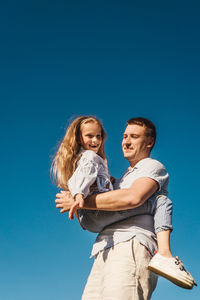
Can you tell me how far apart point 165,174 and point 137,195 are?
780mm

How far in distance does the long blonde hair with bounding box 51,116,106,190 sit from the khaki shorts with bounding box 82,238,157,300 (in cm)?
129

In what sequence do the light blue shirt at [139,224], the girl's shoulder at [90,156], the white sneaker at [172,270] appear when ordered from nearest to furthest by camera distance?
the white sneaker at [172,270] → the light blue shirt at [139,224] → the girl's shoulder at [90,156]

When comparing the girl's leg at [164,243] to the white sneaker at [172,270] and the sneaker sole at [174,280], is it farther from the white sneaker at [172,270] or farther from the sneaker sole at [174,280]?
the sneaker sole at [174,280]

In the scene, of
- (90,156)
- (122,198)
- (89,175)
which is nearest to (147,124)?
(90,156)

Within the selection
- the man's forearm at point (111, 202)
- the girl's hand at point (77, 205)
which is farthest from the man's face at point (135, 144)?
the girl's hand at point (77, 205)

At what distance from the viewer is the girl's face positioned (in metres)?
6.02

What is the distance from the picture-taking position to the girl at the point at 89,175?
473 centimetres

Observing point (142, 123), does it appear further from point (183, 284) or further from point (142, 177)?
point (183, 284)

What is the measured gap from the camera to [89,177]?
504cm

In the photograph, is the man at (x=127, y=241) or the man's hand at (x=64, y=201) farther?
the man's hand at (x=64, y=201)

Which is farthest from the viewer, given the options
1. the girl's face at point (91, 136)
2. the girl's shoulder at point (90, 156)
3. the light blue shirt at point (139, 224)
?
the girl's face at point (91, 136)

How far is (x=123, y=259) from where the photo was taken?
466 centimetres

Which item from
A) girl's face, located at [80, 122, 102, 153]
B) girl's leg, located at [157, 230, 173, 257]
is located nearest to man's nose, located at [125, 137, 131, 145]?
girl's face, located at [80, 122, 102, 153]

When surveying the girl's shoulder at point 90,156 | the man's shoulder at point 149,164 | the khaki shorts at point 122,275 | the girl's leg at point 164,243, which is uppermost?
the girl's shoulder at point 90,156
